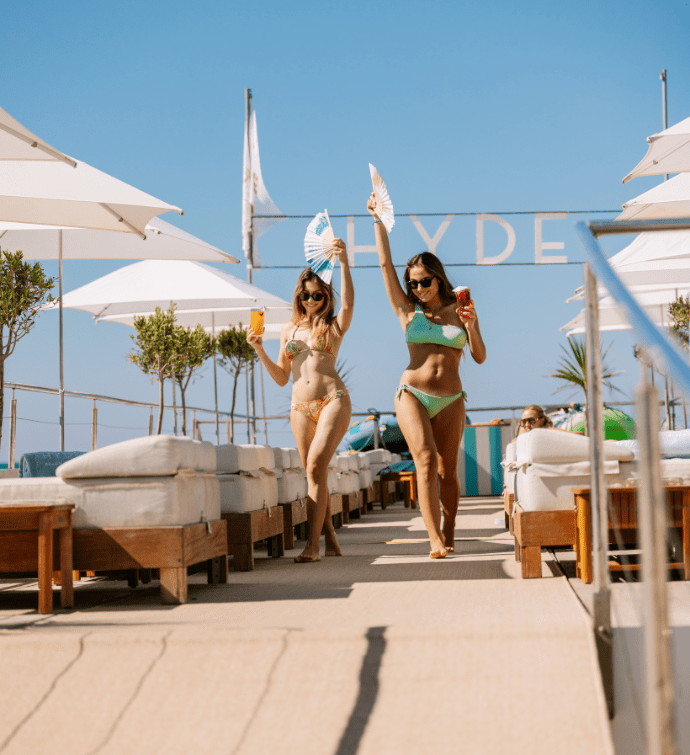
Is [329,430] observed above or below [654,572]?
above

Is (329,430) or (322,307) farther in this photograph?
(322,307)

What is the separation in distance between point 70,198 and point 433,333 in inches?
106

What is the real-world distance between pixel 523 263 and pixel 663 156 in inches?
172

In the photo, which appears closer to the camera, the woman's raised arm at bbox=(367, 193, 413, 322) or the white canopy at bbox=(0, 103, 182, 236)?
the woman's raised arm at bbox=(367, 193, 413, 322)

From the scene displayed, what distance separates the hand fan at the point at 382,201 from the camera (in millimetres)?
4469

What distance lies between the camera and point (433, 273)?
4.27 meters

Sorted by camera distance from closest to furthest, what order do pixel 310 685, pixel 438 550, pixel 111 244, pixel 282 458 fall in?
pixel 310 685 < pixel 438 550 < pixel 282 458 < pixel 111 244

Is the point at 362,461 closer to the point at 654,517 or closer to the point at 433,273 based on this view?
the point at 433,273

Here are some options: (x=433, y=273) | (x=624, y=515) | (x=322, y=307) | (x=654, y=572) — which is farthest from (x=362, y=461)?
(x=654, y=572)

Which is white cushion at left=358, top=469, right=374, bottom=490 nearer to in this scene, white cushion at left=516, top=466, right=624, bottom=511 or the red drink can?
the red drink can

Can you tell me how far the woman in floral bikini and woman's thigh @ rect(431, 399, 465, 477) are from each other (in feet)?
1.52

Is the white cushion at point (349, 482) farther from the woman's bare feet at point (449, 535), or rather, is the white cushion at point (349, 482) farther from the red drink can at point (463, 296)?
the red drink can at point (463, 296)

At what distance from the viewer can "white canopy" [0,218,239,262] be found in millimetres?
7914

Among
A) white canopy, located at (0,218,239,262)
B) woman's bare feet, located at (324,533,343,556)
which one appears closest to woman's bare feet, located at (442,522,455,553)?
woman's bare feet, located at (324,533,343,556)
